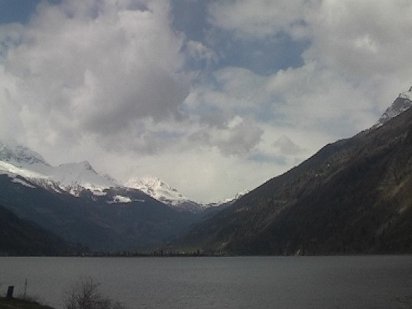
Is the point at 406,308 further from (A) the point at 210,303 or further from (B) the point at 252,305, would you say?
(A) the point at 210,303

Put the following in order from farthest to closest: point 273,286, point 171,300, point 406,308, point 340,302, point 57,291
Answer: point 273,286, point 57,291, point 171,300, point 340,302, point 406,308

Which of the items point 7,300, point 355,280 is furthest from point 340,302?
point 7,300

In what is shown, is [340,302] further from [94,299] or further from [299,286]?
[94,299]

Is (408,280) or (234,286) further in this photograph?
(234,286)

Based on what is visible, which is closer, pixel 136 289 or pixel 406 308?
pixel 406 308

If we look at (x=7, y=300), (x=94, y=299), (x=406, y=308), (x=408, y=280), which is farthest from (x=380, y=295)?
(x=7, y=300)

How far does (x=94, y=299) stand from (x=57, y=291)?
257 feet

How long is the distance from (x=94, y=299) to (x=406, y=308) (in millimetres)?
55197

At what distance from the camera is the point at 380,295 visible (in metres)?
116

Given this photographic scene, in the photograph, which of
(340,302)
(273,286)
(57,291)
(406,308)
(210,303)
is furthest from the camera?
(273,286)

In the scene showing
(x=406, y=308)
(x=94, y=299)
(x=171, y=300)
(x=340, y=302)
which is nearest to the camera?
(x=94, y=299)

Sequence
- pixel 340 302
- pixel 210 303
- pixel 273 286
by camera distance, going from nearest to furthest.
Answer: pixel 340 302 < pixel 210 303 < pixel 273 286

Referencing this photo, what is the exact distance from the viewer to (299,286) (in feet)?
494

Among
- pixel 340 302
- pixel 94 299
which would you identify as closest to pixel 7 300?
pixel 94 299
